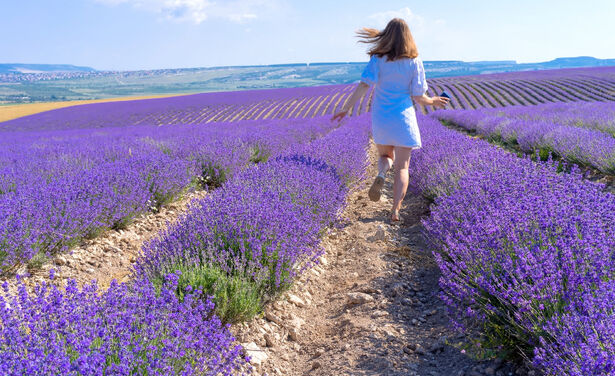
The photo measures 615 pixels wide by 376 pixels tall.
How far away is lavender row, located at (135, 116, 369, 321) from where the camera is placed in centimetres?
210

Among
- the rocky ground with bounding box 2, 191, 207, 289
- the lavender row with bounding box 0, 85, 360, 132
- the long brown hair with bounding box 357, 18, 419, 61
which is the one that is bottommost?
the lavender row with bounding box 0, 85, 360, 132

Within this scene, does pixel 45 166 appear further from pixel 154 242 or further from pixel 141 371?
→ pixel 141 371

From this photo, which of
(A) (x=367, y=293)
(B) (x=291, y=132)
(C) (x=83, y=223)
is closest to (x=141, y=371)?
(A) (x=367, y=293)

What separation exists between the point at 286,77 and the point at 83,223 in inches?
3616

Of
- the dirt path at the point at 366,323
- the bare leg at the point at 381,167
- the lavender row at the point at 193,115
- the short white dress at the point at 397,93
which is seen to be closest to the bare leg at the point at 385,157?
the bare leg at the point at 381,167

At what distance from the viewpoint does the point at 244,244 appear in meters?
2.43

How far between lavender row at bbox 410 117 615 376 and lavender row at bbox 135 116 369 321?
83cm

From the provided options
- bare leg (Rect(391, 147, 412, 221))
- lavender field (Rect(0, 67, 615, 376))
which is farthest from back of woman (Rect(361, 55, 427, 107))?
lavender field (Rect(0, 67, 615, 376))

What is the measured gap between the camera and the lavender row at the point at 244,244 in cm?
210

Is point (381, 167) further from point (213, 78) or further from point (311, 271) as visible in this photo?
point (213, 78)

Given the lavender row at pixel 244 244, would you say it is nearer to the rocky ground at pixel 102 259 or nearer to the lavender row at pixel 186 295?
the lavender row at pixel 186 295

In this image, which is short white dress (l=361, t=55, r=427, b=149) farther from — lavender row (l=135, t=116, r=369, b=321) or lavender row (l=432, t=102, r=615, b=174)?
lavender row (l=432, t=102, r=615, b=174)

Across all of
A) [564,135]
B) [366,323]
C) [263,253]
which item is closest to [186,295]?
[263,253]

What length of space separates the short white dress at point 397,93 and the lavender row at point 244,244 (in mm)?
807
